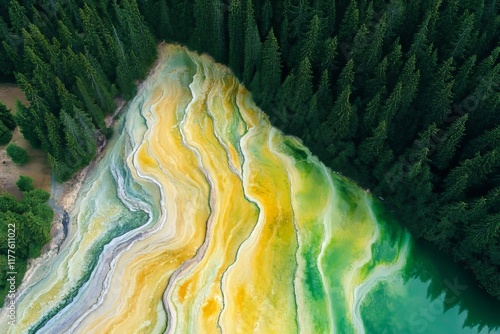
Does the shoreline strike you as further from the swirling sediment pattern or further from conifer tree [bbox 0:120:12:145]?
conifer tree [bbox 0:120:12:145]

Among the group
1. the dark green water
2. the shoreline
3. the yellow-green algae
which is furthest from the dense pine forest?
the yellow-green algae

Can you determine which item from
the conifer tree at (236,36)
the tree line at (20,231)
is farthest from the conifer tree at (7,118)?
the conifer tree at (236,36)

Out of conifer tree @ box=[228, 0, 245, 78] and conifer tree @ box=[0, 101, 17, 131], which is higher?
conifer tree @ box=[228, 0, 245, 78]

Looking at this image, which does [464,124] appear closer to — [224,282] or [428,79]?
[428,79]

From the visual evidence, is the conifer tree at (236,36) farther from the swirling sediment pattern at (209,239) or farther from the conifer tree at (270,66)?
the swirling sediment pattern at (209,239)

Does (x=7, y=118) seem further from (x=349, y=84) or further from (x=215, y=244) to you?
(x=349, y=84)

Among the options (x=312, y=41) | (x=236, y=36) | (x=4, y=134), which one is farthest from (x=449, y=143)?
(x=4, y=134)
